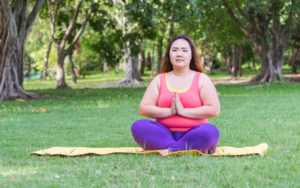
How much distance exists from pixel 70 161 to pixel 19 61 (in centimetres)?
973

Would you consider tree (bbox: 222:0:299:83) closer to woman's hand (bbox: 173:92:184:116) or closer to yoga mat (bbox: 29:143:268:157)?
yoga mat (bbox: 29:143:268:157)

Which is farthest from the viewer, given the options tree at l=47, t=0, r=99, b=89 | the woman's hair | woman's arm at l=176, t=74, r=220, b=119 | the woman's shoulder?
tree at l=47, t=0, r=99, b=89

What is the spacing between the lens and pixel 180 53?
4402mm

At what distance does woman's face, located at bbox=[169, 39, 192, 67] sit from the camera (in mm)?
4406

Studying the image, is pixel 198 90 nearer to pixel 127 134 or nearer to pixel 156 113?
pixel 156 113

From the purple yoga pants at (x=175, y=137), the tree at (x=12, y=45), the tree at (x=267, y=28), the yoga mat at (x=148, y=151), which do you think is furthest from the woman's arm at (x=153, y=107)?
the tree at (x=267, y=28)

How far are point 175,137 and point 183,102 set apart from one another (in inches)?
19.4

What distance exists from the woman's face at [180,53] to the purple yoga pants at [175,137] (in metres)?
0.85

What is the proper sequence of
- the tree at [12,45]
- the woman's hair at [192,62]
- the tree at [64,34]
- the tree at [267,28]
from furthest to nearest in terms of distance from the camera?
the tree at [267,28] < the tree at [64,34] < the tree at [12,45] < the woman's hair at [192,62]

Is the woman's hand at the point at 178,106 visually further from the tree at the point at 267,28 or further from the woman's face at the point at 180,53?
the tree at the point at 267,28

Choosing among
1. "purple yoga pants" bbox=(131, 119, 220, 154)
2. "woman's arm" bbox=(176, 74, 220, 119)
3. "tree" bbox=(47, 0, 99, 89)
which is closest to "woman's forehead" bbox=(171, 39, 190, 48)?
"woman's arm" bbox=(176, 74, 220, 119)

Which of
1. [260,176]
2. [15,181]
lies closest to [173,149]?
[260,176]

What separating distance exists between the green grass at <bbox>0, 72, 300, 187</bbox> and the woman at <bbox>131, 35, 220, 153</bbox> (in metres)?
0.24

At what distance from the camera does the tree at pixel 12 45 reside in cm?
1177
